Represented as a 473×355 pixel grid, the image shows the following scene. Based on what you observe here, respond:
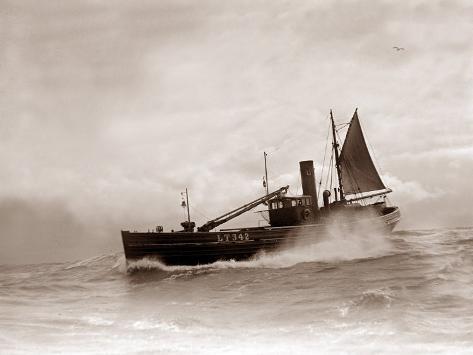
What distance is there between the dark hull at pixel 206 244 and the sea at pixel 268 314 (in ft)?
12.6

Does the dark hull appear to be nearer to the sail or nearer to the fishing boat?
the fishing boat

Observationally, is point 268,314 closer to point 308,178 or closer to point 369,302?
point 369,302

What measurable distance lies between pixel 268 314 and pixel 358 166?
36374 millimetres

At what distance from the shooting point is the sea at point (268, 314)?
1323cm

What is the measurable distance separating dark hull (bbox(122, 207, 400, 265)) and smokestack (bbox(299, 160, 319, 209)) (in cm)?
591

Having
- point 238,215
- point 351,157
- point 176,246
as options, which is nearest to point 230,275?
point 176,246

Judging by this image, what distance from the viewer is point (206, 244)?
124 ft

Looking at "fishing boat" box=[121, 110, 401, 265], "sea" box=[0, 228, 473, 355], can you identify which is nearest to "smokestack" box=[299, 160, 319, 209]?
"fishing boat" box=[121, 110, 401, 265]

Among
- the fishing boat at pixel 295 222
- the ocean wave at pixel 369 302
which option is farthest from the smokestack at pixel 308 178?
the ocean wave at pixel 369 302

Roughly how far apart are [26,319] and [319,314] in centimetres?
1279

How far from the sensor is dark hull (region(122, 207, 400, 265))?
37156 mm

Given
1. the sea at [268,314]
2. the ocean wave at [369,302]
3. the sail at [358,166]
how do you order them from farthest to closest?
the sail at [358,166] < the ocean wave at [369,302] < the sea at [268,314]

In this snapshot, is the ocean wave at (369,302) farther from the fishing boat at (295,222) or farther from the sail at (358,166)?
the sail at (358,166)

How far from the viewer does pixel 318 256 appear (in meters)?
42.3
